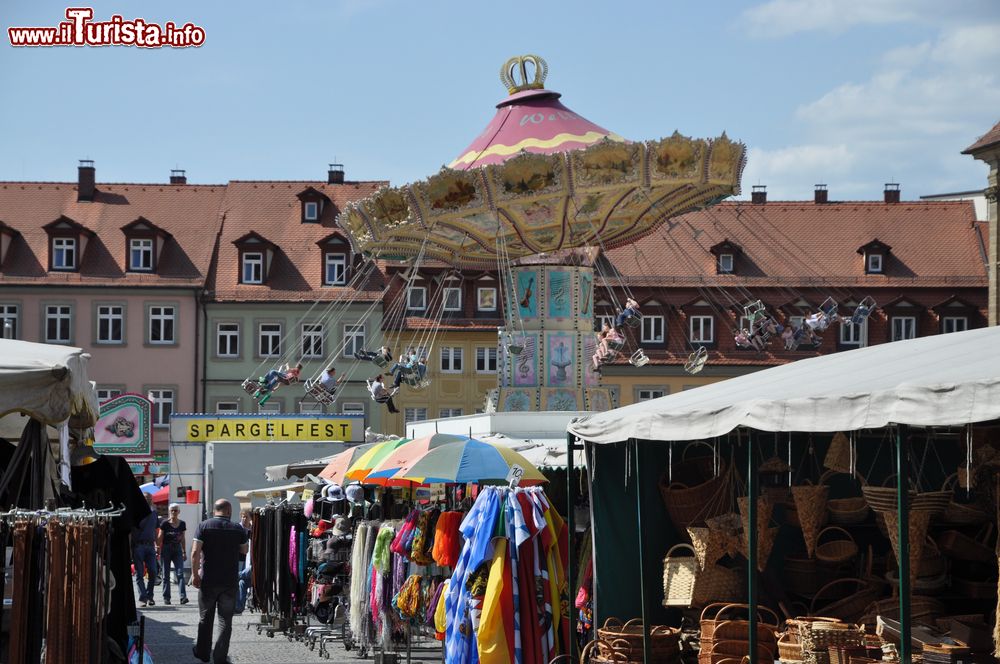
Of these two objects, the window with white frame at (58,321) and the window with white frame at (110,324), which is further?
the window with white frame at (110,324)

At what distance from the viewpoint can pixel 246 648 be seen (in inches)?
798

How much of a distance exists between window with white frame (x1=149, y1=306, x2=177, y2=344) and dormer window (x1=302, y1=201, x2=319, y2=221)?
20.8ft

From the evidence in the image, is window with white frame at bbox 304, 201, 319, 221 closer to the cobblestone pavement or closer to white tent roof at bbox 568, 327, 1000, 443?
the cobblestone pavement

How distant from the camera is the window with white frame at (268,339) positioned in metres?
60.5

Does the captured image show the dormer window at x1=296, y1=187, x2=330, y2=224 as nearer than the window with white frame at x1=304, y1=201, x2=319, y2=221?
Yes

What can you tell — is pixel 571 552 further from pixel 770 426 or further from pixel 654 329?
pixel 654 329

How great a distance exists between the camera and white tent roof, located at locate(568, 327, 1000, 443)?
30.1 feet

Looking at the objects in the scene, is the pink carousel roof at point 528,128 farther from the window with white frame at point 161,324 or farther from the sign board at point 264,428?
the window with white frame at point 161,324

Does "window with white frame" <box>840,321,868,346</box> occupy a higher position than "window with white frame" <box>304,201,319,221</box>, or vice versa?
"window with white frame" <box>304,201,319,221</box>

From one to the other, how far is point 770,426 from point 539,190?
19326 mm

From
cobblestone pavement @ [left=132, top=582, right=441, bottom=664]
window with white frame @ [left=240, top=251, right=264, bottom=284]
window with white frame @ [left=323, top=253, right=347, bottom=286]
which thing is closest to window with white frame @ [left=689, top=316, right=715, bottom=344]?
window with white frame @ [left=323, top=253, right=347, bottom=286]

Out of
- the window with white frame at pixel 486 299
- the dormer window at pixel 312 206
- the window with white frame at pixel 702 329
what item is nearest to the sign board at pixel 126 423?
the window with white frame at pixel 486 299

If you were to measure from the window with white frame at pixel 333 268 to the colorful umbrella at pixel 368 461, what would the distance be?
A: 43.0 m

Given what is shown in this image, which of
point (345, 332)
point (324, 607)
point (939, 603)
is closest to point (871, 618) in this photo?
point (939, 603)
